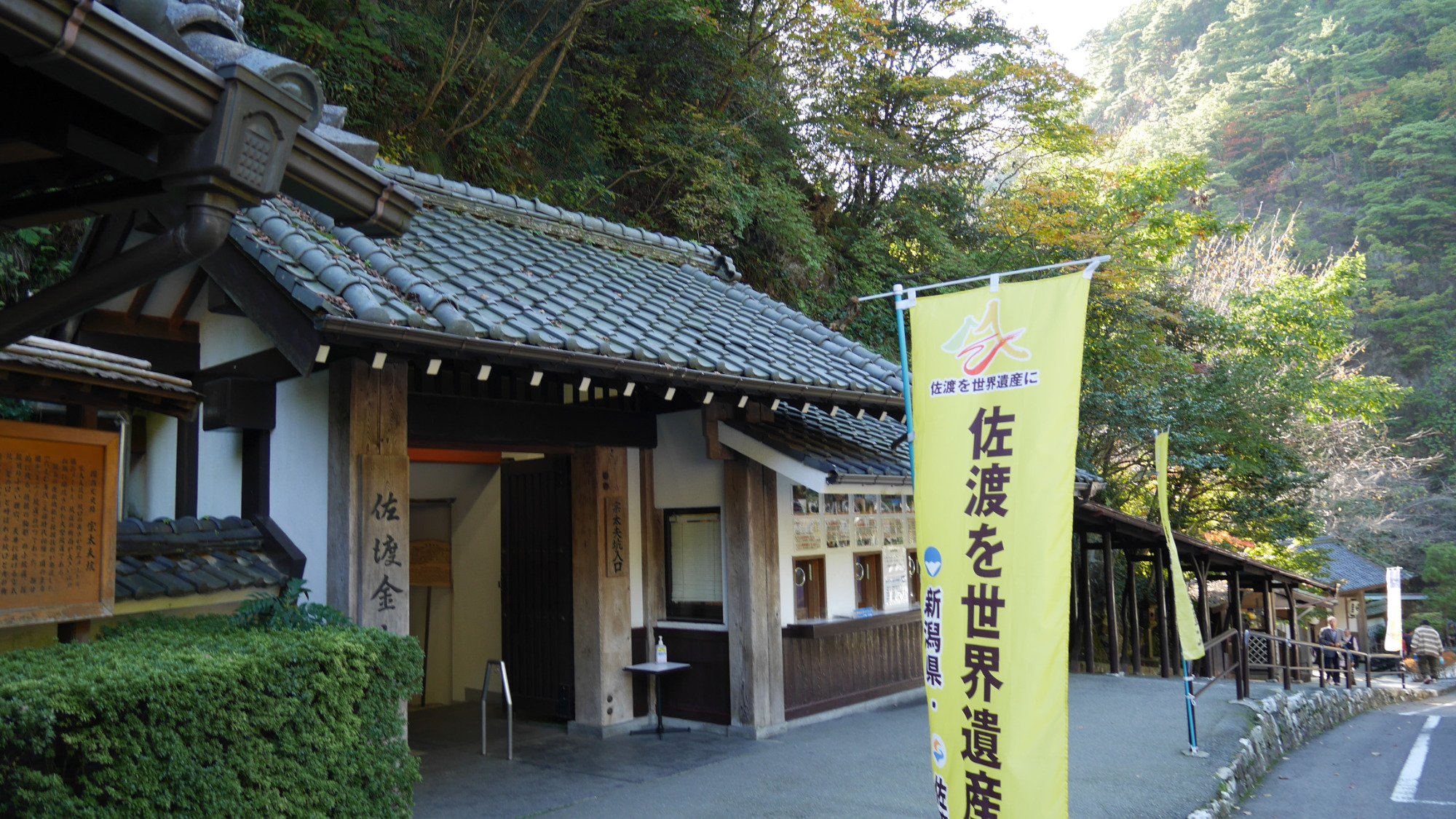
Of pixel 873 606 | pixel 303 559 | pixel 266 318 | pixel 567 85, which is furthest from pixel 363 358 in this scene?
pixel 567 85

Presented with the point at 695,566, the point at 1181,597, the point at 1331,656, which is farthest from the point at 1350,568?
the point at 695,566

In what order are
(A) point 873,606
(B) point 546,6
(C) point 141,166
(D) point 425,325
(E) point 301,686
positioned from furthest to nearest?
1. (B) point 546,6
2. (A) point 873,606
3. (D) point 425,325
4. (E) point 301,686
5. (C) point 141,166

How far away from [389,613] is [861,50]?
15973 mm

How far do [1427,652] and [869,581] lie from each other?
2056 centimetres

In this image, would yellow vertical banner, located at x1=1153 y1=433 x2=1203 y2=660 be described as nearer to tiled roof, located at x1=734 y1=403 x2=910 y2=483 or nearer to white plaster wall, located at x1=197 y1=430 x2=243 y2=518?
tiled roof, located at x1=734 y1=403 x2=910 y2=483

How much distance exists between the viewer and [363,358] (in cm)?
612

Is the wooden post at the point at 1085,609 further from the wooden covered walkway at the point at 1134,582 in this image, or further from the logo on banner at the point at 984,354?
the logo on banner at the point at 984,354

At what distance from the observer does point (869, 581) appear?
35.6ft

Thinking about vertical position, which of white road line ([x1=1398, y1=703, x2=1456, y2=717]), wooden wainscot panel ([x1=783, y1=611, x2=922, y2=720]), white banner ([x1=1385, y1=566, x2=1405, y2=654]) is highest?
wooden wainscot panel ([x1=783, y1=611, x2=922, y2=720])

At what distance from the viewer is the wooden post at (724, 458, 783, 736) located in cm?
891

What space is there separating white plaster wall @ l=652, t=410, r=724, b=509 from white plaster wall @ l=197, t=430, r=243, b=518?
405 cm

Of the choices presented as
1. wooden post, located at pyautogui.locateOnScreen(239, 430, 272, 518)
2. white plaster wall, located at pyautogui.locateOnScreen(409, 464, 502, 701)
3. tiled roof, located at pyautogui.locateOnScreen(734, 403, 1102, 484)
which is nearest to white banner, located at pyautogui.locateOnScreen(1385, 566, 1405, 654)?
tiled roof, located at pyautogui.locateOnScreen(734, 403, 1102, 484)

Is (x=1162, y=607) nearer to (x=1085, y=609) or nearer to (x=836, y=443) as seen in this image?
(x=1085, y=609)

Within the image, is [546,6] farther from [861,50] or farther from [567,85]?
[861,50]
